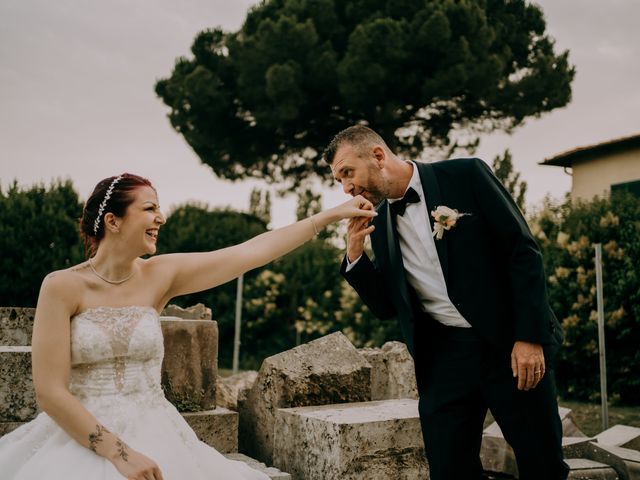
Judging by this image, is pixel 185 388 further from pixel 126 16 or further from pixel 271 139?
pixel 271 139

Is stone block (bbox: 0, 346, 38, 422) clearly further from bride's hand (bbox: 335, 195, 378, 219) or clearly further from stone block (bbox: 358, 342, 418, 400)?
stone block (bbox: 358, 342, 418, 400)

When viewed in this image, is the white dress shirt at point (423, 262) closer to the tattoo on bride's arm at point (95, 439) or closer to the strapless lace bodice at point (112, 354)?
the strapless lace bodice at point (112, 354)

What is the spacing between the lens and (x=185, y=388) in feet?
13.4

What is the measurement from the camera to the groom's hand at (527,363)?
8.55 ft

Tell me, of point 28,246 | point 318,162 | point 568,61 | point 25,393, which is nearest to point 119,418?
point 25,393

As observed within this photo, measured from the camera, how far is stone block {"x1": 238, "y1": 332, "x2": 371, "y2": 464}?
405 cm

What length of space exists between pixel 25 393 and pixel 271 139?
1431 cm

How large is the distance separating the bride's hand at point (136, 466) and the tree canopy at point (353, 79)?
44.9 ft

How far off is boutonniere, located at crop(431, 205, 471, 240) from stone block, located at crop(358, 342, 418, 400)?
2.42 m

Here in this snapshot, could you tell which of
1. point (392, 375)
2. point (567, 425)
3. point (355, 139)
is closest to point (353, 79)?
point (567, 425)

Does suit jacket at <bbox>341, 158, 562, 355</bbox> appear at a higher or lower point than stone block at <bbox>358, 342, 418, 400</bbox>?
higher

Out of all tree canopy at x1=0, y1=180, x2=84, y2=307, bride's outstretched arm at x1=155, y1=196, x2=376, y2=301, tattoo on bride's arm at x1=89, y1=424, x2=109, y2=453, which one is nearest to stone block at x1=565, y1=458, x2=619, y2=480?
Result: bride's outstretched arm at x1=155, y1=196, x2=376, y2=301

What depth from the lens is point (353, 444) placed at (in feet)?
11.3

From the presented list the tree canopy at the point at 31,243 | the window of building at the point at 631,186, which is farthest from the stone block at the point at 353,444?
the window of building at the point at 631,186
